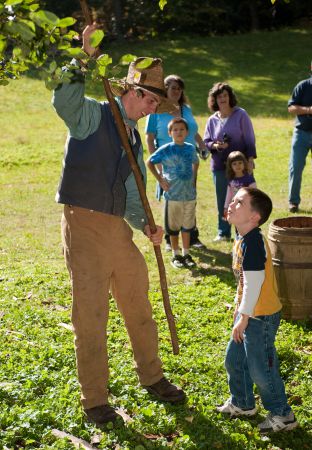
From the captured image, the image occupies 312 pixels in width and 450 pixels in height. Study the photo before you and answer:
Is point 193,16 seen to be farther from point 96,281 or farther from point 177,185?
point 96,281

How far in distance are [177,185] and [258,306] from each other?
463 cm

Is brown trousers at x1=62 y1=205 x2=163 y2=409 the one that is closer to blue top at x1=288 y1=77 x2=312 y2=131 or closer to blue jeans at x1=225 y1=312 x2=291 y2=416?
blue jeans at x1=225 y1=312 x2=291 y2=416

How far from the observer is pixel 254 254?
5215 millimetres

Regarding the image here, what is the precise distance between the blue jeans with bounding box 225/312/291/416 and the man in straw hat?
0.81 meters

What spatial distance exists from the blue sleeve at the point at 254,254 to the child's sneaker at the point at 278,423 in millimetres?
1100

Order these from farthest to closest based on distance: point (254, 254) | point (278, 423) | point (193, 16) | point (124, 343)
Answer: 1. point (193, 16)
2. point (124, 343)
3. point (278, 423)
4. point (254, 254)

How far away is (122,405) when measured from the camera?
19.2 feet

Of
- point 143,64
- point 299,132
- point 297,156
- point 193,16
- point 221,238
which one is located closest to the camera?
point 143,64

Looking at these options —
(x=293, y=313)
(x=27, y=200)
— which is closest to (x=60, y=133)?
(x=27, y=200)

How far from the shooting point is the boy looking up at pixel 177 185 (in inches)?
384

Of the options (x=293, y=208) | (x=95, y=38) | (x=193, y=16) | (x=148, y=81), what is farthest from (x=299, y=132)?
(x=193, y=16)

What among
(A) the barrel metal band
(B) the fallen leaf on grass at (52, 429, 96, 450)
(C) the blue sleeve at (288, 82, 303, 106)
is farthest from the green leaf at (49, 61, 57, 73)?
(C) the blue sleeve at (288, 82, 303, 106)

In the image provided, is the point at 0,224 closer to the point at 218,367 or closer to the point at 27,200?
the point at 27,200

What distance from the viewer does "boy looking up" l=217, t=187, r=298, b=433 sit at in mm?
5207
